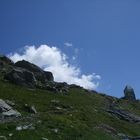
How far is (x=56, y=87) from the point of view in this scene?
111500mm

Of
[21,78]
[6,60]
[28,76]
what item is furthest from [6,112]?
[6,60]

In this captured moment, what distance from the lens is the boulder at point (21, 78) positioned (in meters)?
102

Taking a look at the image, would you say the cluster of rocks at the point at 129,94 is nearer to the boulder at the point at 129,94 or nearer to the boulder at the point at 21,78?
the boulder at the point at 129,94

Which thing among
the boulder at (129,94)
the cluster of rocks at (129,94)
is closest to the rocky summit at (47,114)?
the cluster of rocks at (129,94)

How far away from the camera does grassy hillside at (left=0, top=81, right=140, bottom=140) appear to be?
46531mm

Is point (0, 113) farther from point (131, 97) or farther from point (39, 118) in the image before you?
point (131, 97)

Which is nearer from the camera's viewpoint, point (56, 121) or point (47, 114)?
point (56, 121)

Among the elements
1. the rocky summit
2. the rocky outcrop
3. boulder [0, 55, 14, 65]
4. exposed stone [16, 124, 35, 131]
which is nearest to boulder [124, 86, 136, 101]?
the rocky summit

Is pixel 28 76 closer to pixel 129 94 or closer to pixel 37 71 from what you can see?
pixel 37 71

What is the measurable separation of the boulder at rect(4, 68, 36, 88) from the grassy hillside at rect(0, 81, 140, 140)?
401 centimetres

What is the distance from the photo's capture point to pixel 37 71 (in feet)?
400

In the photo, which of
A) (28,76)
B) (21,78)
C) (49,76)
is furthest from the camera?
(49,76)

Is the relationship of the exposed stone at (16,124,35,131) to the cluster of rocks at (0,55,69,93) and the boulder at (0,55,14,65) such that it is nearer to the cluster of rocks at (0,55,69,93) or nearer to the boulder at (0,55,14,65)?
the cluster of rocks at (0,55,69,93)

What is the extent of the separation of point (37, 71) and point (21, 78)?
64.5 feet
